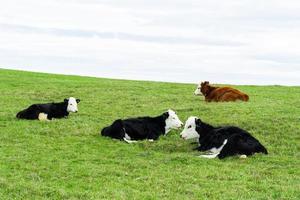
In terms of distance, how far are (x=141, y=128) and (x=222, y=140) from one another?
11.0 ft

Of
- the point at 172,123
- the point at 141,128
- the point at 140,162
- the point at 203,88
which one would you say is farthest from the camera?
the point at 203,88

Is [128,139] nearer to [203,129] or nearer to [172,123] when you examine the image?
[172,123]

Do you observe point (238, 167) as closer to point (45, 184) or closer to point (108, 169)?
point (108, 169)

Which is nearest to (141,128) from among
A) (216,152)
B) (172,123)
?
(172,123)

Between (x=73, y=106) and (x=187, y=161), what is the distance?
9.52 m

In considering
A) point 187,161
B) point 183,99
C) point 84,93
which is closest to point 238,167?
point 187,161

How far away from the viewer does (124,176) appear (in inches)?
474

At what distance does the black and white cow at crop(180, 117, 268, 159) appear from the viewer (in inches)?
566

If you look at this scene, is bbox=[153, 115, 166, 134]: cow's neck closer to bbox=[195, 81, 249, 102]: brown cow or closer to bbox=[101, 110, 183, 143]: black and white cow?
bbox=[101, 110, 183, 143]: black and white cow

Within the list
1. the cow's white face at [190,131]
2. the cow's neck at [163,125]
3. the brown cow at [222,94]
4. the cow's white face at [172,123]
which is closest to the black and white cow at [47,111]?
the cow's neck at [163,125]

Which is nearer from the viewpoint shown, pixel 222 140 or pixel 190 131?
pixel 222 140

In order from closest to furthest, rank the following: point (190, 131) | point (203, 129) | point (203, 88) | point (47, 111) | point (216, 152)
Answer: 1. point (216, 152)
2. point (203, 129)
3. point (190, 131)
4. point (47, 111)
5. point (203, 88)

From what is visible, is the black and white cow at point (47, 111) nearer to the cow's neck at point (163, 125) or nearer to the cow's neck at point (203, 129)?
the cow's neck at point (163, 125)

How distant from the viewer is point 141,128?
57.3 feet
